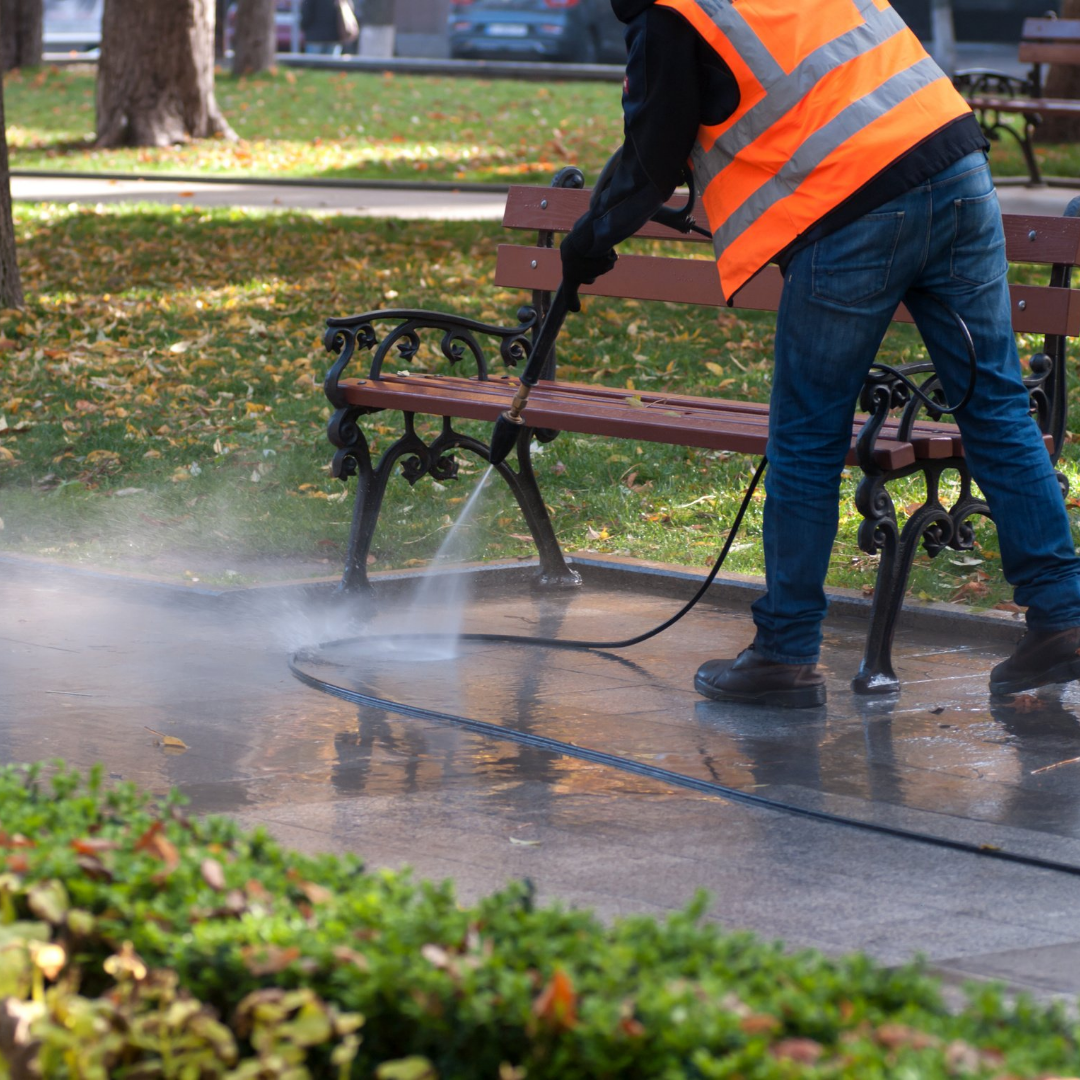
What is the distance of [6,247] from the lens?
10086 mm

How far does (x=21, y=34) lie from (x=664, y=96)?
24384 millimetres

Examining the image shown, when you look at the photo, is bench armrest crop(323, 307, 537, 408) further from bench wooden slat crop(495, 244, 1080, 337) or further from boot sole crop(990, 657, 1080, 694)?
boot sole crop(990, 657, 1080, 694)

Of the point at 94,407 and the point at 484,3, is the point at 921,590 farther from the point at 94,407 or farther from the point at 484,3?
the point at 484,3

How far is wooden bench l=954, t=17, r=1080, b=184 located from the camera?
14773mm

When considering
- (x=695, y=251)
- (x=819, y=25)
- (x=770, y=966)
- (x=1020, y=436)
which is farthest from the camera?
(x=695, y=251)

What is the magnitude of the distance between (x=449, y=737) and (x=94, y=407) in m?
4.59

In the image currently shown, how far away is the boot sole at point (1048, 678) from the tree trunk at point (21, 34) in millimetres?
24280

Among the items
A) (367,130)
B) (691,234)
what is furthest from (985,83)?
(691,234)

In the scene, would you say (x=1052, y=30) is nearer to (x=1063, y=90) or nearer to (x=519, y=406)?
(x=1063, y=90)

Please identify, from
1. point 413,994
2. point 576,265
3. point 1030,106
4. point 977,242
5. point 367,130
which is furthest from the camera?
point 367,130

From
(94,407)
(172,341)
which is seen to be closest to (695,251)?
(172,341)

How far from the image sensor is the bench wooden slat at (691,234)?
5.27 meters

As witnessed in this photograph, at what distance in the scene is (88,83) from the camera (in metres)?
24.9

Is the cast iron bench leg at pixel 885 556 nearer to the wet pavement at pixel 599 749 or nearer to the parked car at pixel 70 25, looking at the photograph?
the wet pavement at pixel 599 749
